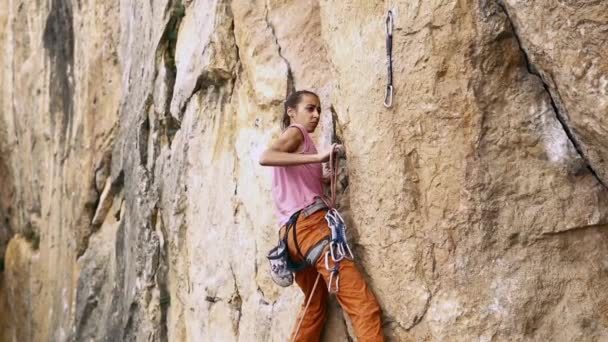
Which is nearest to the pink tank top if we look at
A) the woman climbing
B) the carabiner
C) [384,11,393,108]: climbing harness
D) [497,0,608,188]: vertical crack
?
the woman climbing

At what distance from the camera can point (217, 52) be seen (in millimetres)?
6918

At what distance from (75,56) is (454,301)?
10.2 metres

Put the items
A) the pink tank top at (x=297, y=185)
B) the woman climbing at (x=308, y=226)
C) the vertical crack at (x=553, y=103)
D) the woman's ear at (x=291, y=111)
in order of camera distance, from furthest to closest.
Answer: the woman's ear at (x=291, y=111) → the pink tank top at (x=297, y=185) → the woman climbing at (x=308, y=226) → the vertical crack at (x=553, y=103)

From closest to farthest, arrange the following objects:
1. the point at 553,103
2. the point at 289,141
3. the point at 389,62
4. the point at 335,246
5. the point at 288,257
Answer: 1. the point at 553,103
2. the point at 389,62
3. the point at 335,246
4. the point at 289,141
5. the point at 288,257

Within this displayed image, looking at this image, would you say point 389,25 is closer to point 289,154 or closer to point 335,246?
point 289,154

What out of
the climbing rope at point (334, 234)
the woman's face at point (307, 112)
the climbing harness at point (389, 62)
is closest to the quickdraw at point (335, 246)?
the climbing rope at point (334, 234)

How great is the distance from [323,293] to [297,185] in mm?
693

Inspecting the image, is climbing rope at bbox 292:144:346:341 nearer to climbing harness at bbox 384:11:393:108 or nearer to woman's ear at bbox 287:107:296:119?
woman's ear at bbox 287:107:296:119

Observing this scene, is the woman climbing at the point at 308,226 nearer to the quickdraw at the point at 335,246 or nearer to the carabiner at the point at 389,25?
the quickdraw at the point at 335,246

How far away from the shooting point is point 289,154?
4633 millimetres

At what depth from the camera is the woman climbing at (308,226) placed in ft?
14.8

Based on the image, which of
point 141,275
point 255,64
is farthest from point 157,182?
point 255,64

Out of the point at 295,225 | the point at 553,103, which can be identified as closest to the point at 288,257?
the point at 295,225

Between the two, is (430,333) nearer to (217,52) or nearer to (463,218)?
(463,218)
